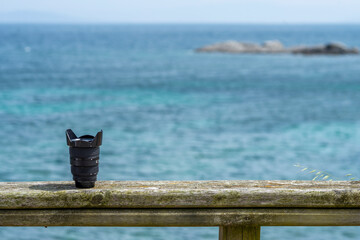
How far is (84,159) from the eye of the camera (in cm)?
271

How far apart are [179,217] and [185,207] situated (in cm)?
5

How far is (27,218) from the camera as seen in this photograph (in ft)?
8.22

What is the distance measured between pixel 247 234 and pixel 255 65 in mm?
56138

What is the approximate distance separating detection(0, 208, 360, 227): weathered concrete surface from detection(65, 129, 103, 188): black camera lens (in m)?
0.16

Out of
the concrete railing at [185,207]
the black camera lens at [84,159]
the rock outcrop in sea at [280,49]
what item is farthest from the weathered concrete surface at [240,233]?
the rock outcrop in sea at [280,49]

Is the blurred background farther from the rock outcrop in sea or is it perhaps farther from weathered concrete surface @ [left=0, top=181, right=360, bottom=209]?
the rock outcrop in sea

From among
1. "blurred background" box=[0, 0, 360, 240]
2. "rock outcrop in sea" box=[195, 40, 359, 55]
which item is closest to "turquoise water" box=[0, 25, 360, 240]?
"blurred background" box=[0, 0, 360, 240]

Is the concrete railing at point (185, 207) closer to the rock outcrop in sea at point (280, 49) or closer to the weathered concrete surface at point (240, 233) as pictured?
the weathered concrete surface at point (240, 233)

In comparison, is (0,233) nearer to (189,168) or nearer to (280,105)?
(189,168)

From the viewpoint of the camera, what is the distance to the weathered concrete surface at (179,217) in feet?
8.24

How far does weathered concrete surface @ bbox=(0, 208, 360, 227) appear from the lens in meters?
2.51

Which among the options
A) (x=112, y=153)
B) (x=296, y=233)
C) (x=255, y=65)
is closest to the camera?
(x=296, y=233)

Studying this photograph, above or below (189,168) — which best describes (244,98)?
above

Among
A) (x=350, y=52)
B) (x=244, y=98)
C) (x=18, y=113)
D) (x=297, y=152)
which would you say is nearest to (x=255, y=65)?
(x=350, y=52)
